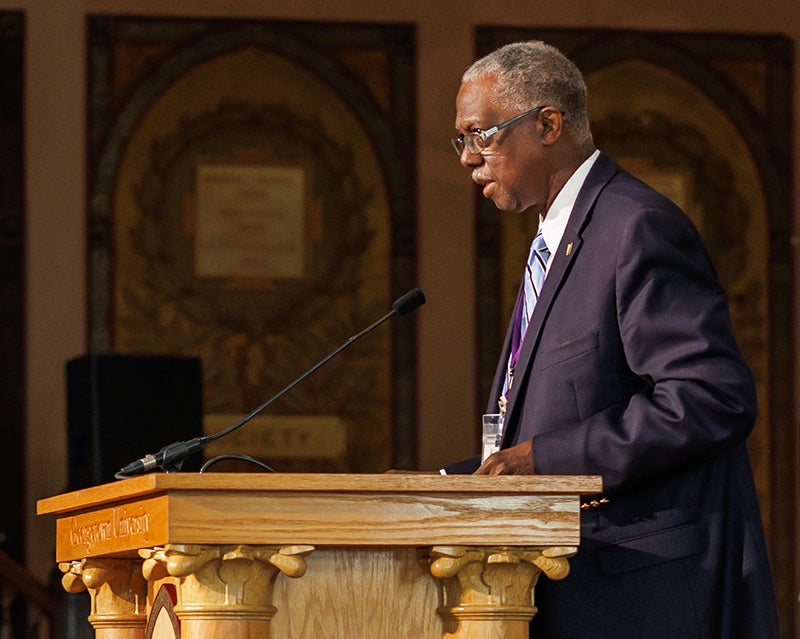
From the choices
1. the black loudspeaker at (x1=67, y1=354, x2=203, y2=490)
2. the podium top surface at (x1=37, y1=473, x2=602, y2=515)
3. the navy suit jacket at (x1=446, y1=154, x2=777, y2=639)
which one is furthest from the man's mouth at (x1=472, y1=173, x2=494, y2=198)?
the black loudspeaker at (x1=67, y1=354, x2=203, y2=490)

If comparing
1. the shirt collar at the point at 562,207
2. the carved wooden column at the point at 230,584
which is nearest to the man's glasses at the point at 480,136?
the shirt collar at the point at 562,207

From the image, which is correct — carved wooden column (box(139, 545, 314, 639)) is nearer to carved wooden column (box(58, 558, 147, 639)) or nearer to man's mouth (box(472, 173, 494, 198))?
carved wooden column (box(58, 558, 147, 639))

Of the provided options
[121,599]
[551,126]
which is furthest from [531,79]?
[121,599]

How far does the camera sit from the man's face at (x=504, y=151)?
9.36ft

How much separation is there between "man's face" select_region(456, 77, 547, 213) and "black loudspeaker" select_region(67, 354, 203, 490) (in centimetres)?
351

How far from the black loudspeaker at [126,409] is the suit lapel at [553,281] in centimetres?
364

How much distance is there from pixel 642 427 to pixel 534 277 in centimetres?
52

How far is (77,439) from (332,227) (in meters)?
2.61

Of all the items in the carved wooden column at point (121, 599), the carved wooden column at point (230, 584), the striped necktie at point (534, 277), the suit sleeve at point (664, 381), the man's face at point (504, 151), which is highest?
the man's face at point (504, 151)

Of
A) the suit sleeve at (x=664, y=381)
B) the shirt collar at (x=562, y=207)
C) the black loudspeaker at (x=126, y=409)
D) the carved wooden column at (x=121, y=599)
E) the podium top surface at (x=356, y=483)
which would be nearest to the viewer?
the podium top surface at (x=356, y=483)

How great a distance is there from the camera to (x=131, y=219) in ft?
27.5

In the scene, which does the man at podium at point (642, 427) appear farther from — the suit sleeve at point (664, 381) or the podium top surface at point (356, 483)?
the podium top surface at point (356, 483)

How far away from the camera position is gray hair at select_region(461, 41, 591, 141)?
2852 millimetres

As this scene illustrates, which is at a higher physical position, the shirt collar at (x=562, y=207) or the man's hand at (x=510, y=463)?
the shirt collar at (x=562, y=207)
